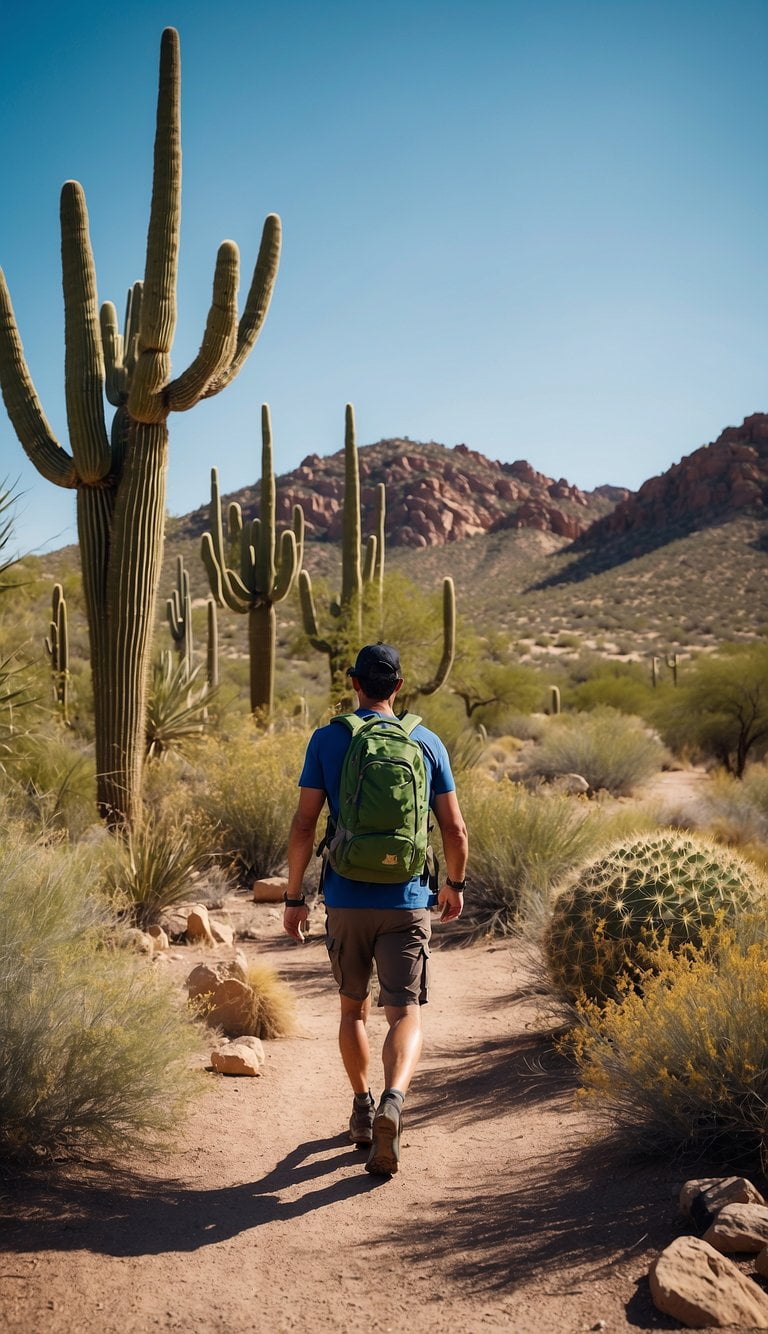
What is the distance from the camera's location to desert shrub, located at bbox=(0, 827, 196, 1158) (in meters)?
3.93

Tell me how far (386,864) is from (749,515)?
62.1m

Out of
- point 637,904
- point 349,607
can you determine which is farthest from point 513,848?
point 349,607

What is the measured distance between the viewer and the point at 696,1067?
3.88 m

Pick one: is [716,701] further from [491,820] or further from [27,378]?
[27,378]

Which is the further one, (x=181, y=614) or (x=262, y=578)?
(x=181, y=614)

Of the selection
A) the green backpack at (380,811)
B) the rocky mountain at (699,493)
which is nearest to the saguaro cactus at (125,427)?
the green backpack at (380,811)

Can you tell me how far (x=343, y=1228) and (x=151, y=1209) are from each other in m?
0.74

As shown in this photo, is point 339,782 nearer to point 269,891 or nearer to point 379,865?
point 379,865

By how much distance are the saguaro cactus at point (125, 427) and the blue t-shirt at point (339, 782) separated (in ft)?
16.9

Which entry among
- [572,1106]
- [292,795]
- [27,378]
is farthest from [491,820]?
[27,378]

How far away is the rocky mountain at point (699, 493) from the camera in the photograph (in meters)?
64.1

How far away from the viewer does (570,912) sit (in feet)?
18.8

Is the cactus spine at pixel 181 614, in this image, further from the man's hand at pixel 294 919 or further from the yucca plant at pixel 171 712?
the man's hand at pixel 294 919

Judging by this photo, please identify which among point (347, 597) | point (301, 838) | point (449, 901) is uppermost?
point (347, 597)
